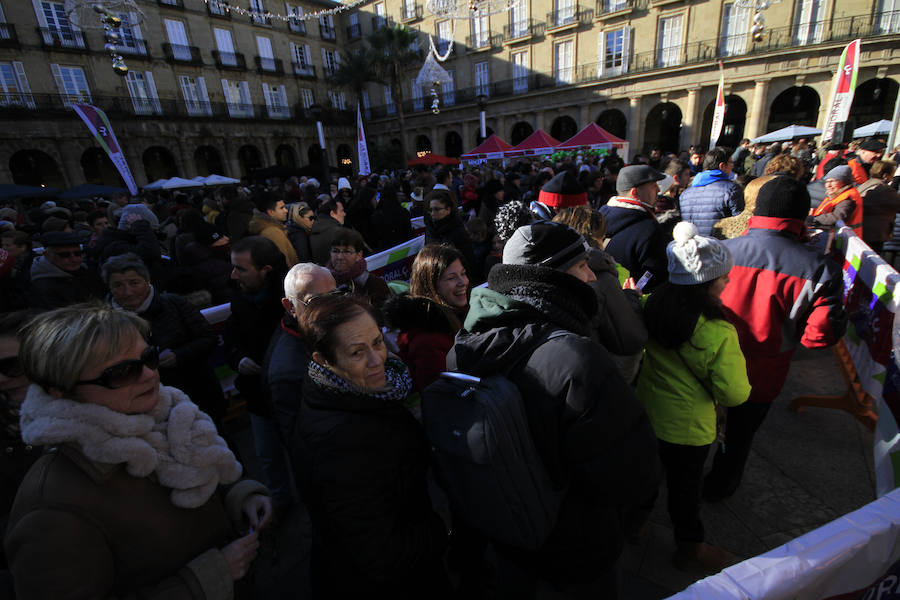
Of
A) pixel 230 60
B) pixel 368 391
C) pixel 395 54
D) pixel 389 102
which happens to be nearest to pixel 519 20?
pixel 395 54

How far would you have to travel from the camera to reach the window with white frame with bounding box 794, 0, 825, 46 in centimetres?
1725

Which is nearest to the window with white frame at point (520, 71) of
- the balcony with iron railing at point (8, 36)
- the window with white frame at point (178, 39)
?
the window with white frame at point (178, 39)

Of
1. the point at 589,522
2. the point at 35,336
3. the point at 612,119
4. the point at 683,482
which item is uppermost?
the point at 612,119

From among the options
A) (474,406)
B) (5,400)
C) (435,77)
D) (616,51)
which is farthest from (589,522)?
(616,51)

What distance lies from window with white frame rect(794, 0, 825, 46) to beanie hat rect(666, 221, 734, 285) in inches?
932

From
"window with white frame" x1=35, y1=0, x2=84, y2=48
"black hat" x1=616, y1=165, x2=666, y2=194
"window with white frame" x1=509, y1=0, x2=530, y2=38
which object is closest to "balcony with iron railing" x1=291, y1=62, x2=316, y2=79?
"window with white frame" x1=35, y1=0, x2=84, y2=48

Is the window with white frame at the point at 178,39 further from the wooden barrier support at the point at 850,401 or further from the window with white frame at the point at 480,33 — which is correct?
the wooden barrier support at the point at 850,401

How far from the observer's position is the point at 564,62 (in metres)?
24.4

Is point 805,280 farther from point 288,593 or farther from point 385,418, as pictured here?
point 288,593

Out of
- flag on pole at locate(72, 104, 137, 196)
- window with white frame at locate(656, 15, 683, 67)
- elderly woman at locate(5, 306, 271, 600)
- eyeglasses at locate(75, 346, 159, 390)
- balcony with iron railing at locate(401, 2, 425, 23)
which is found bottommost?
elderly woman at locate(5, 306, 271, 600)

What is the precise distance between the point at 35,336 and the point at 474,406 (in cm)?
126

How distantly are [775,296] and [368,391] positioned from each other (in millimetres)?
2234

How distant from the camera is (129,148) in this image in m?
22.6

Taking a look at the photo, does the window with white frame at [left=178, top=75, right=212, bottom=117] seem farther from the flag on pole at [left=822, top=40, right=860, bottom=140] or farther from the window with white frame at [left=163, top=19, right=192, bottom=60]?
the flag on pole at [left=822, top=40, right=860, bottom=140]
